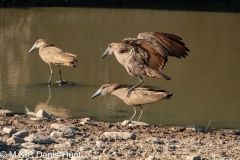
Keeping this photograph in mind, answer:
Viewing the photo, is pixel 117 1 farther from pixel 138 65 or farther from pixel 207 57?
pixel 138 65

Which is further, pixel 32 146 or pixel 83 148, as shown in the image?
pixel 83 148

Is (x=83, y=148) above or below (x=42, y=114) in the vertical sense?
below

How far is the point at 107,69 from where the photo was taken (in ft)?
42.4

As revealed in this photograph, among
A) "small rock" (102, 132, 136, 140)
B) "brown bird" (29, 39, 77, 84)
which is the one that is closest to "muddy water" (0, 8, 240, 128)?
"brown bird" (29, 39, 77, 84)

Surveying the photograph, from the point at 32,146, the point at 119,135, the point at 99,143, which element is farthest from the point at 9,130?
the point at 119,135

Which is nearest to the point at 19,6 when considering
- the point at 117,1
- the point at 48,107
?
the point at 117,1

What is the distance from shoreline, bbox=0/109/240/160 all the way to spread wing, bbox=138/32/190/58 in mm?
1073

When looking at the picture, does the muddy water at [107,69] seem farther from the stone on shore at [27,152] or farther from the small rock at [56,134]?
the stone on shore at [27,152]

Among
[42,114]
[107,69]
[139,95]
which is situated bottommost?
[42,114]

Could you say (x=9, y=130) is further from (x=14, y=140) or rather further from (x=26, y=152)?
(x=26, y=152)

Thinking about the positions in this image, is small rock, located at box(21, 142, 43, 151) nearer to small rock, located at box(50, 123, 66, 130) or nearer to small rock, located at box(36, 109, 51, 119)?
small rock, located at box(50, 123, 66, 130)

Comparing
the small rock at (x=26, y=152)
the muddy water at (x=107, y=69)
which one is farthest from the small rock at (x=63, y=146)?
the muddy water at (x=107, y=69)

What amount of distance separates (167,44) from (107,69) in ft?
14.1

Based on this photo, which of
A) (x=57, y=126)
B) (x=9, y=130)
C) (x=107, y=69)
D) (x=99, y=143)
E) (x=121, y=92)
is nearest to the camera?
(x=99, y=143)
